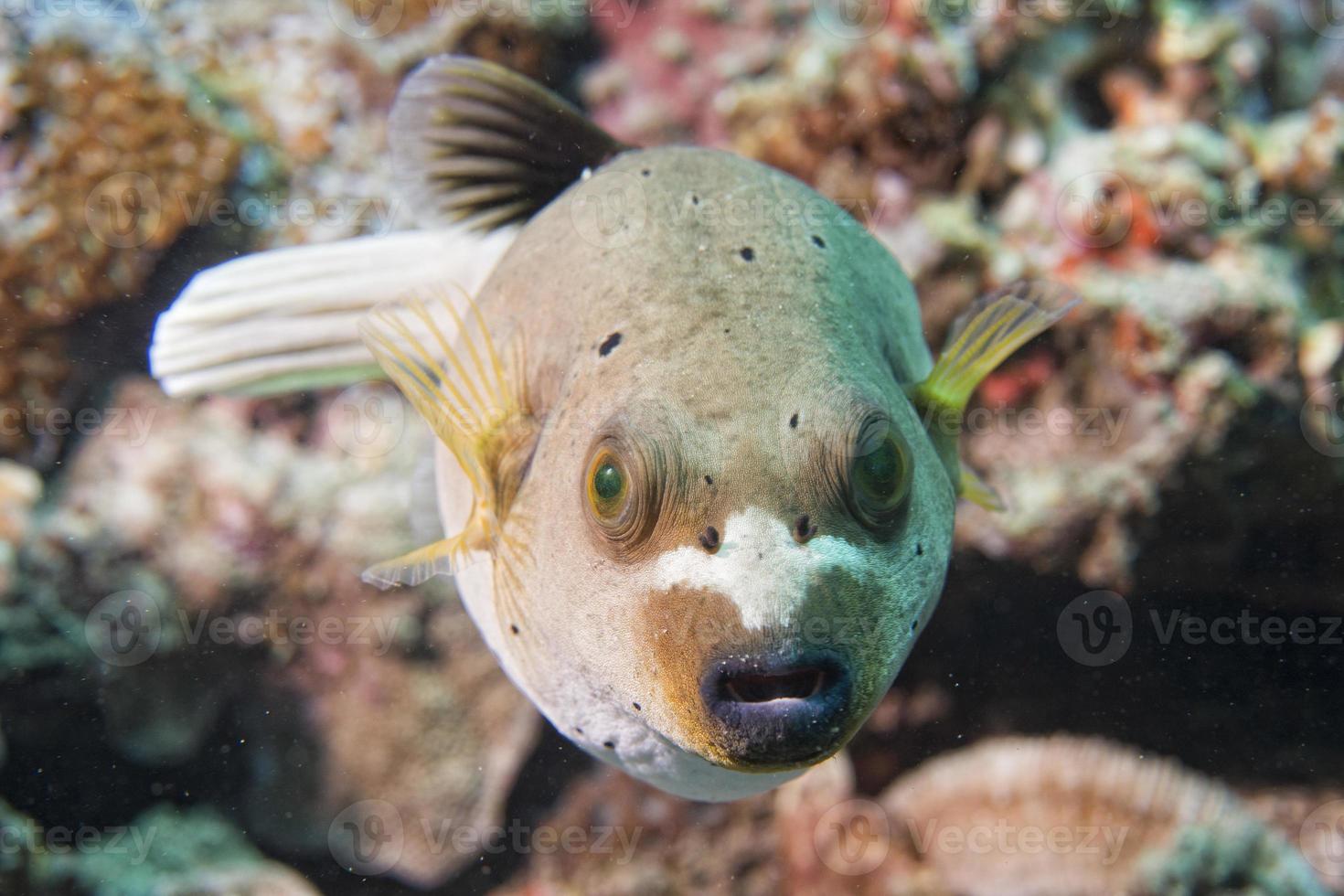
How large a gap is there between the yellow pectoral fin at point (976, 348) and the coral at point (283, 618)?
2675 millimetres

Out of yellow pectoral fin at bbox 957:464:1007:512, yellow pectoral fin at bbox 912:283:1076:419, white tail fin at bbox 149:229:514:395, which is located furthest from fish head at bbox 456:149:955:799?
white tail fin at bbox 149:229:514:395

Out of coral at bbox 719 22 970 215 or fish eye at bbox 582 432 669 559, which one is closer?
fish eye at bbox 582 432 669 559

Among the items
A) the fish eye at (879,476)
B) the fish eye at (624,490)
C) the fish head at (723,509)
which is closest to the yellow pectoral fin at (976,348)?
the fish head at (723,509)

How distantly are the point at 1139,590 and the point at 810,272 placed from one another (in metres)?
2.88

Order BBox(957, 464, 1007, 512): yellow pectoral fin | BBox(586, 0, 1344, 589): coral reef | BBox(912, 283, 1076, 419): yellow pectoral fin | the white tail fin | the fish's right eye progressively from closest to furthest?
1. the fish's right eye
2. BBox(912, 283, 1076, 419): yellow pectoral fin
3. BBox(957, 464, 1007, 512): yellow pectoral fin
4. the white tail fin
5. BBox(586, 0, 1344, 589): coral reef

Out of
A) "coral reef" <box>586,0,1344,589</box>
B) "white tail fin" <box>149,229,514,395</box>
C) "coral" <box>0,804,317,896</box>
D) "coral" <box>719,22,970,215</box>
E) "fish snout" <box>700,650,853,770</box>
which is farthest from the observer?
"coral" <box>719,22,970,215</box>

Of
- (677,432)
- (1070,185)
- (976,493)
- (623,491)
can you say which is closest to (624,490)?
(623,491)

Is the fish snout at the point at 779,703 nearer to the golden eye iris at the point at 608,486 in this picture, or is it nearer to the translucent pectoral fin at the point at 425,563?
the golden eye iris at the point at 608,486

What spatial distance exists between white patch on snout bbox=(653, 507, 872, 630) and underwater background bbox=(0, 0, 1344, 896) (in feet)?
8.05

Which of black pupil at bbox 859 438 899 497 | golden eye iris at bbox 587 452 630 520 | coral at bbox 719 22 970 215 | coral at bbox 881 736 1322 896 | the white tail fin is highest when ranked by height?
black pupil at bbox 859 438 899 497

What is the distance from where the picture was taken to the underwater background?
12.3ft

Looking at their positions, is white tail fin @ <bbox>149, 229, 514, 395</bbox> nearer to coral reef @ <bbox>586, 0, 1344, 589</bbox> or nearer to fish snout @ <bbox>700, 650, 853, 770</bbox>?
coral reef @ <bbox>586, 0, 1344, 589</bbox>

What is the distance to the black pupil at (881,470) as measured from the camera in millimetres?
1616

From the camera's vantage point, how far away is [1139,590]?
3984 mm
